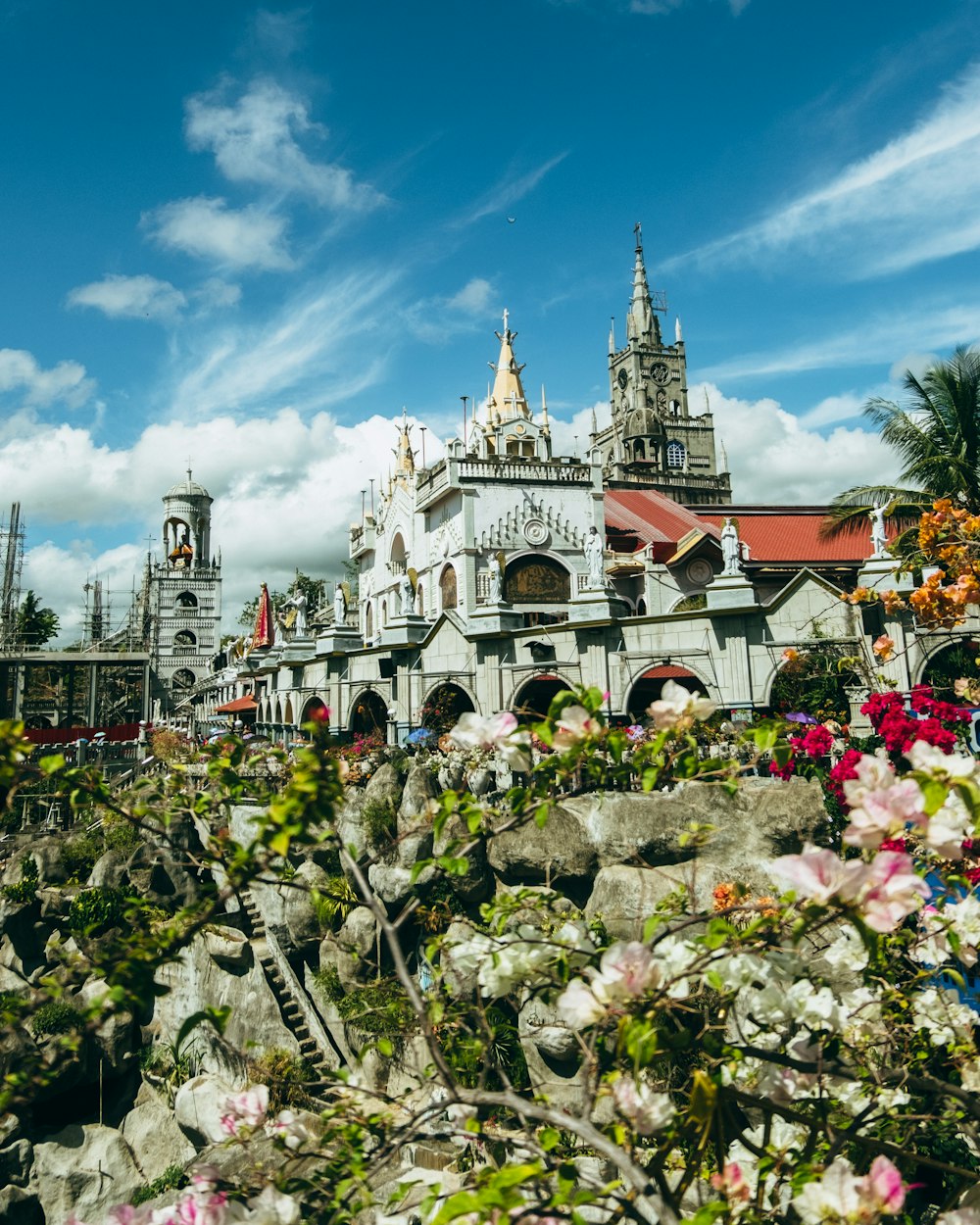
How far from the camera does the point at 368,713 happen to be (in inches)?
958

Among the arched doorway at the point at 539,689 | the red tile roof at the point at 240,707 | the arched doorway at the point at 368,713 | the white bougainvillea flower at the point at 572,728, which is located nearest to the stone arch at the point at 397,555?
the red tile roof at the point at 240,707

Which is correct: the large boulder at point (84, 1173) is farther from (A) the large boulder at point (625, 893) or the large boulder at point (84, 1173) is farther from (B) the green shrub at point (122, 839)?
(A) the large boulder at point (625, 893)

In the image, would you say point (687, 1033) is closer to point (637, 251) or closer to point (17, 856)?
point (17, 856)

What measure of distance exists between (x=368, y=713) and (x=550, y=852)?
11.0 meters

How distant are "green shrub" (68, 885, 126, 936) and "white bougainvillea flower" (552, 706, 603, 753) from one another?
766 inches

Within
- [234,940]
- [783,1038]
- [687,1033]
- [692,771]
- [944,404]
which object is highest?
[944,404]

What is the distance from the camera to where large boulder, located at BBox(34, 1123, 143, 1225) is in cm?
1645

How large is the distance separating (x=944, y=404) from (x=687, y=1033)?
20489mm

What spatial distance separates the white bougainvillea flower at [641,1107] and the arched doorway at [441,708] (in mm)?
17345

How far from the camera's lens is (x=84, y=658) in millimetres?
43438

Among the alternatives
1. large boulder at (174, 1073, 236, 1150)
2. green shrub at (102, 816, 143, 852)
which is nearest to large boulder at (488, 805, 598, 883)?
large boulder at (174, 1073, 236, 1150)

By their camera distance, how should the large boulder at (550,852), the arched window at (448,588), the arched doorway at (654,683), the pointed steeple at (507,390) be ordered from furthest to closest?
the pointed steeple at (507,390) → the arched window at (448,588) → the arched doorway at (654,683) → the large boulder at (550,852)

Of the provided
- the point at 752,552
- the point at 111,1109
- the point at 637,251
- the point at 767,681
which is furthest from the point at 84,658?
the point at 637,251

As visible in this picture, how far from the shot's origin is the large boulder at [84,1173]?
648 inches
